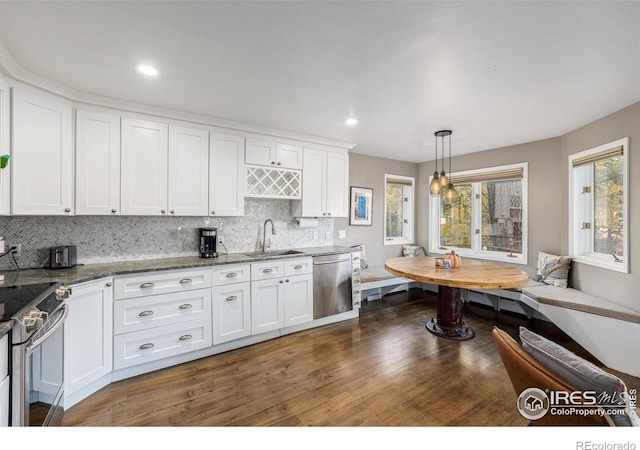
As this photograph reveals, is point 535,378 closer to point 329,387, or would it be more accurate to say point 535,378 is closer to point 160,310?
point 329,387

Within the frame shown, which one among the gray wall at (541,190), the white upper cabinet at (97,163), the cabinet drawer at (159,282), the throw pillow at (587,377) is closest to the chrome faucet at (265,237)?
the cabinet drawer at (159,282)

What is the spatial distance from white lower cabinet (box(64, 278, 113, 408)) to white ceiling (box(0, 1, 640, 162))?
1.62 meters

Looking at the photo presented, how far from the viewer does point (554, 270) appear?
3430 mm

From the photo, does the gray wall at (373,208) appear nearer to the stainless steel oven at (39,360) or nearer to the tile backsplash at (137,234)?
the tile backsplash at (137,234)

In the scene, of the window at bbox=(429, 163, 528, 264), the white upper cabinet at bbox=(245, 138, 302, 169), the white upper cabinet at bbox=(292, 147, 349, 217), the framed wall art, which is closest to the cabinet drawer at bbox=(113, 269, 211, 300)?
the white upper cabinet at bbox=(245, 138, 302, 169)

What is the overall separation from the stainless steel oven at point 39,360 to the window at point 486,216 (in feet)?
12.6

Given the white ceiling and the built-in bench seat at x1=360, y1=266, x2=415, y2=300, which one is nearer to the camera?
the white ceiling

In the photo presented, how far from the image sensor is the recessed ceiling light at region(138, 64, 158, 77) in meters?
1.95

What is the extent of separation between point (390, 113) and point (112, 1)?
2262mm

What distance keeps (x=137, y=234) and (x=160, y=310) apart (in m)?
0.89

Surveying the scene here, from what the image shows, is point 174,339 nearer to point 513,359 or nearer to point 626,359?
point 513,359

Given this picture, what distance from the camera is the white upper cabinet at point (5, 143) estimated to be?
6.28 ft

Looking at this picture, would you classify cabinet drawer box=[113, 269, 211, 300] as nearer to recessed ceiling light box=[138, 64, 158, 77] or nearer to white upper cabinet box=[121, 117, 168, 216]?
white upper cabinet box=[121, 117, 168, 216]

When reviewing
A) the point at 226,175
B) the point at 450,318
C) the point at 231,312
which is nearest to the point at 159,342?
the point at 231,312
